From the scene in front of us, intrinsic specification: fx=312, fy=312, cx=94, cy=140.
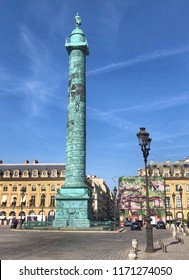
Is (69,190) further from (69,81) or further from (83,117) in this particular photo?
(69,81)

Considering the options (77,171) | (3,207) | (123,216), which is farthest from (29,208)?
(77,171)

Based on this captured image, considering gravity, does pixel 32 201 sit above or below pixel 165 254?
below

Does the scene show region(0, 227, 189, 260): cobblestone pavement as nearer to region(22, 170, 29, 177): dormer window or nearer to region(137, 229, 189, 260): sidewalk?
region(137, 229, 189, 260): sidewalk

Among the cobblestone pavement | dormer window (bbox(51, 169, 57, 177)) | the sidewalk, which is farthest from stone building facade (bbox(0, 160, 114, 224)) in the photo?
the sidewalk

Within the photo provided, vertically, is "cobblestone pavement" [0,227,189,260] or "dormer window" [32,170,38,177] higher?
"dormer window" [32,170,38,177]

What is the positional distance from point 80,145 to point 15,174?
45705 millimetres

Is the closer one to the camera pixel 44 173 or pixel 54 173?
pixel 54 173

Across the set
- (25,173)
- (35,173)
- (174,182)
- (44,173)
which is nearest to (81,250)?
(44,173)

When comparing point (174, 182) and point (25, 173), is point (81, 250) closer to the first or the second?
point (25, 173)

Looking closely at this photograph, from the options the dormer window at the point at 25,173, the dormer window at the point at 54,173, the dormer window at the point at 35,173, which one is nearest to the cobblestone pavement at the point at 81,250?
the dormer window at the point at 54,173

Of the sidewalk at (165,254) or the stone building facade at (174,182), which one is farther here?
the stone building facade at (174,182)

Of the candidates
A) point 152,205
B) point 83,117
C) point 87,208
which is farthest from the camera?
point 152,205

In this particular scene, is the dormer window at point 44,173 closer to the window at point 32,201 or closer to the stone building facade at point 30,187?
the stone building facade at point 30,187
